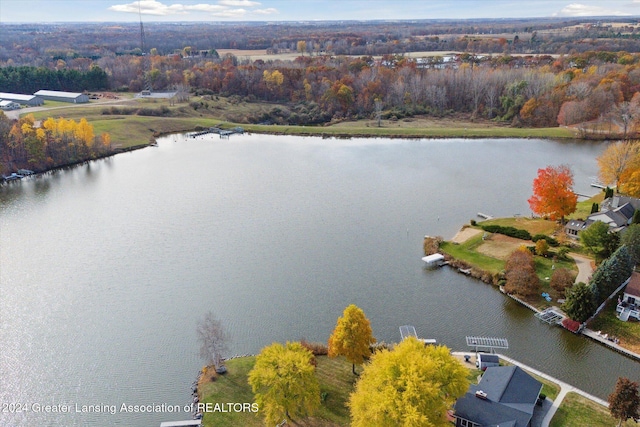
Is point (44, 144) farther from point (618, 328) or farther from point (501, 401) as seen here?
point (618, 328)

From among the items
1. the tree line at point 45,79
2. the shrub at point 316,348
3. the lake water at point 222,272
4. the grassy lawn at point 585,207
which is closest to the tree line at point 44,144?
the lake water at point 222,272

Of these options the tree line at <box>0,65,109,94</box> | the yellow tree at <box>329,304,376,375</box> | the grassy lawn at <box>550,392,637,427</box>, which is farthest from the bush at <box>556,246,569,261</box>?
the tree line at <box>0,65,109,94</box>

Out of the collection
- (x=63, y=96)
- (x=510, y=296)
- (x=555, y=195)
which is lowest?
(x=510, y=296)

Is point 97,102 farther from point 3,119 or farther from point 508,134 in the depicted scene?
point 508,134

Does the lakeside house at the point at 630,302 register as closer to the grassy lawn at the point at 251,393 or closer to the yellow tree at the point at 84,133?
the grassy lawn at the point at 251,393

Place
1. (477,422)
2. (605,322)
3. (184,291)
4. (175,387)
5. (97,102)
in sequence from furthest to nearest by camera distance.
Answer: (97,102) < (184,291) < (605,322) < (175,387) < (477,422)

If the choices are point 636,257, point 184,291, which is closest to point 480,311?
point 636,257

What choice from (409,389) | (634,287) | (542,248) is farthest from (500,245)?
(409,389)

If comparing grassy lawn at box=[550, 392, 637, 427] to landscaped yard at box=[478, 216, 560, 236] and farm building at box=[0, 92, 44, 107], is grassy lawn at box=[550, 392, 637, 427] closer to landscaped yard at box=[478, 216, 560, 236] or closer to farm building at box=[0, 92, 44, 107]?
landscaped yard at box=[478, 216, 560, 236]
